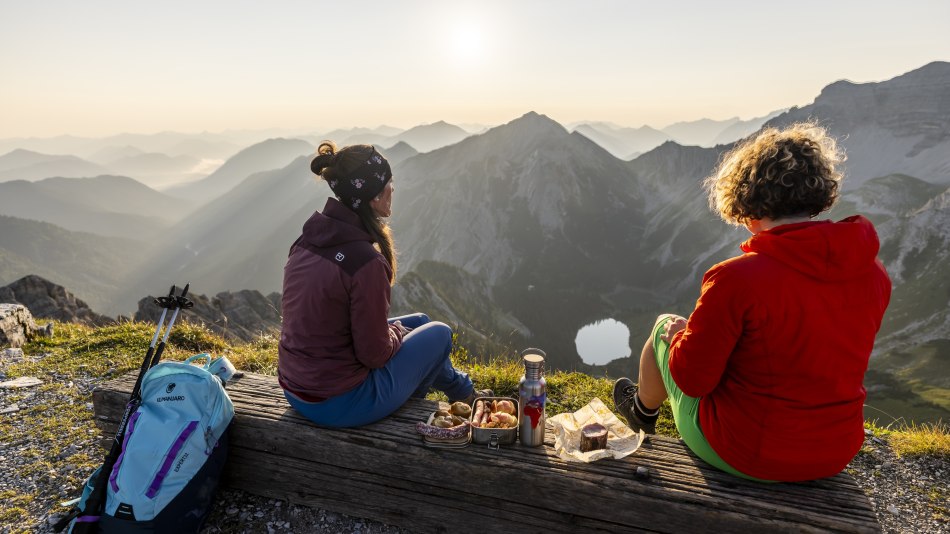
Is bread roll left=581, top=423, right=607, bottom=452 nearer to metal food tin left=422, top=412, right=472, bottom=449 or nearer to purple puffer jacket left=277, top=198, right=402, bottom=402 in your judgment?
metal food tin left=422, top=412, right=472, bottom=449

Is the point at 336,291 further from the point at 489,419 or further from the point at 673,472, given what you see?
the point at 673,472

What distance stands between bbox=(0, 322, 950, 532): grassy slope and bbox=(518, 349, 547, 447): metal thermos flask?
3.26 m

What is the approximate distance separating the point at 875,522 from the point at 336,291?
4.99m

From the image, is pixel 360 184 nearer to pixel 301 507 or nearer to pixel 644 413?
pixel 301 507

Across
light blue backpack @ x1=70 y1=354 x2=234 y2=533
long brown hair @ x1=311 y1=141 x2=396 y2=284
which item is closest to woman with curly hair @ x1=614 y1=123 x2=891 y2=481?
long brown hair @ x1=311 y1=141 x2=396 y2=284

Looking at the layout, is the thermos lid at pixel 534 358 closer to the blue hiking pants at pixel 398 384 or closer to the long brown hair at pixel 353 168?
the blue hiking pants at pixel 398 384

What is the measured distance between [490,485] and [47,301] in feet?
129

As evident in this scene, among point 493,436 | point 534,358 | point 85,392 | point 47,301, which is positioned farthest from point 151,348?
point 47,301

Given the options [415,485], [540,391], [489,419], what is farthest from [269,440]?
[540,391]

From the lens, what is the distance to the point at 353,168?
5.04 meters

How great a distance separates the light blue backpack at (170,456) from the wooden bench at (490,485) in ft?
1.56

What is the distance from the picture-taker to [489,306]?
124 metres

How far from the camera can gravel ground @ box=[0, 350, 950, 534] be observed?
208 inches

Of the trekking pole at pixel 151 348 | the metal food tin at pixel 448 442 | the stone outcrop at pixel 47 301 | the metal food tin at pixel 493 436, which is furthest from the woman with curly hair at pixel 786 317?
the stone outcrop at pixel 47 301
